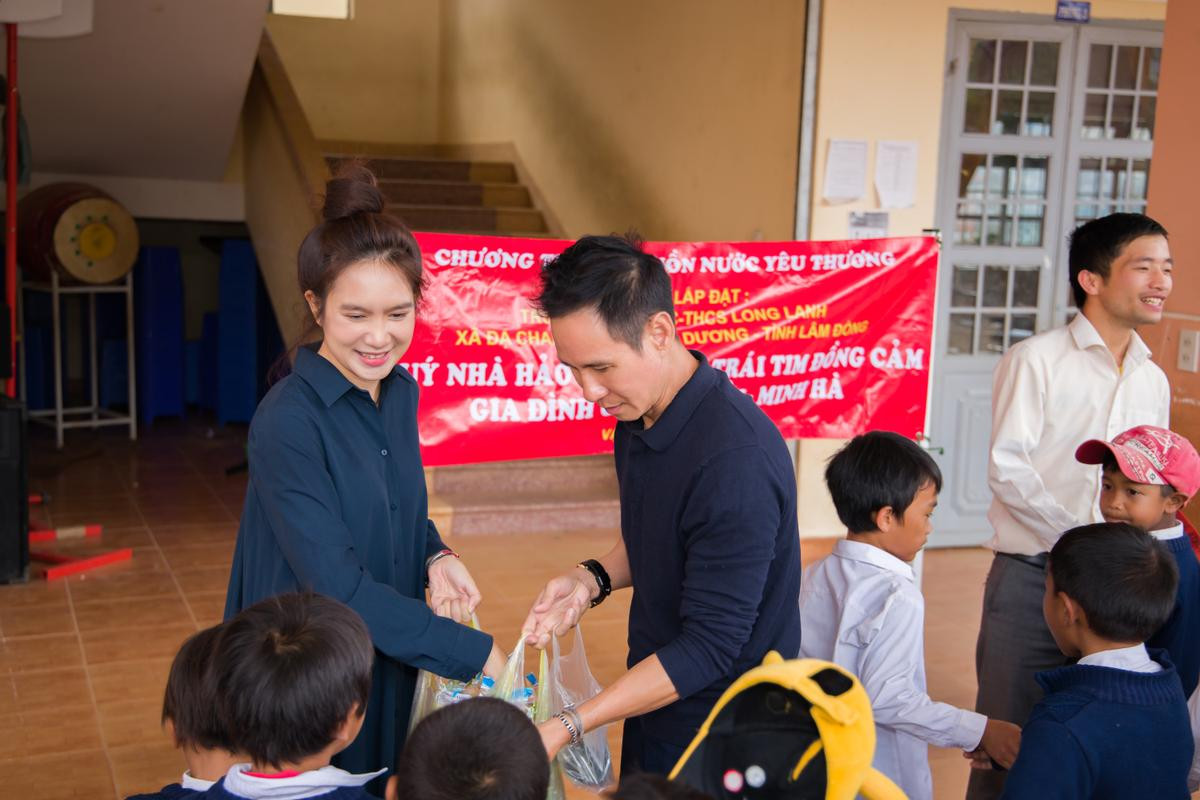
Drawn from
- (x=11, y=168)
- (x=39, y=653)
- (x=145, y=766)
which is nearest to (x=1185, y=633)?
(x=145, y=766)

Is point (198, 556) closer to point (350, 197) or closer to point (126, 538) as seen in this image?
point (126, 538)

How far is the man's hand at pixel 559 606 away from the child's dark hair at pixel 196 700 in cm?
47

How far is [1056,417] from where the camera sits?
2650 millimetres

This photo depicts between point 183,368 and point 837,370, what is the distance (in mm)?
6154

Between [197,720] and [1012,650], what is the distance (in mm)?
1828

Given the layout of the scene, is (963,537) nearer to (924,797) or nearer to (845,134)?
(845,134)

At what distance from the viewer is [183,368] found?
9.09 metres

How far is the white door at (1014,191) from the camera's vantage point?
227 inches

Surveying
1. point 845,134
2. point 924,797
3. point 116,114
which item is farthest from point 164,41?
point 924,797

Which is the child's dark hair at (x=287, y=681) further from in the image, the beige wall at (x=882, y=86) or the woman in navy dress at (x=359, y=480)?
the beige wall at (x=882, y=86)

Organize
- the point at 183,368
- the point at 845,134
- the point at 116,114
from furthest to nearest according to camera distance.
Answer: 1. the point at 183,368
2. the point at 116,114
3. the point at 845,134

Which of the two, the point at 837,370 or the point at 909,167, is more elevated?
the point at 909,167

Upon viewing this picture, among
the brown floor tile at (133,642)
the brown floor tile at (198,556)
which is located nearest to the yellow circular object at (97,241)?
the brown floor tile at (198,556)

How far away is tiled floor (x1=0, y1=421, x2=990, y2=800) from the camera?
3.39 m
